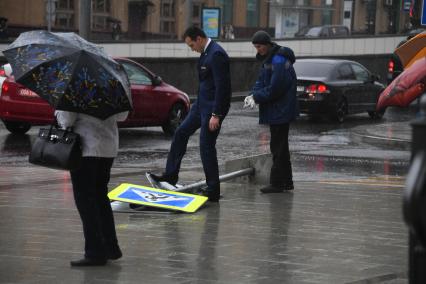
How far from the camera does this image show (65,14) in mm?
54969

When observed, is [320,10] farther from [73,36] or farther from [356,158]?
[73,36]

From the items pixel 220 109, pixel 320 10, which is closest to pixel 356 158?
pixel 220 109

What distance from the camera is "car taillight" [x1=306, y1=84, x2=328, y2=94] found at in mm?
23297

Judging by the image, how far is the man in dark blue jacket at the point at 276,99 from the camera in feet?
36.7

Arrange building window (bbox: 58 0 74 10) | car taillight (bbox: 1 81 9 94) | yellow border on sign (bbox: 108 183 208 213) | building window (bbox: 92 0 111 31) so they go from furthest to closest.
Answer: building window (bbox: 92 0 111 31) → building window (bbox: 58 0 74 10) → car taillight (bbox: 1 81 9 94) → yellow border on sign (bbox: 108 183 208 213)

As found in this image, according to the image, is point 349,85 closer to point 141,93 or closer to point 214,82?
point 141,93

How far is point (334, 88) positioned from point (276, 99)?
12518mm

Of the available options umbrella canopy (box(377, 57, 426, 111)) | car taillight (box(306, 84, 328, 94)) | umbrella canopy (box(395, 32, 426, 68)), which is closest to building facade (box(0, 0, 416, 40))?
car taillight (box(306, 84, 328, 94))

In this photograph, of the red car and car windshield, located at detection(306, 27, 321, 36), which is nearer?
the red car

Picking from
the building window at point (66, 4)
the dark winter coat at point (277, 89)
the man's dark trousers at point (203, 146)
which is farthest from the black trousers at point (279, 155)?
the building window at point (66, 4)

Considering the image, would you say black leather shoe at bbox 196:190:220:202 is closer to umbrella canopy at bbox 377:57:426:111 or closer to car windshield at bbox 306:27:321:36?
umbrella canopy at bbox 377:57:426:111

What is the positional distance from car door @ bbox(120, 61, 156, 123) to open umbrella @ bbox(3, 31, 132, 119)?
11944 millimetres

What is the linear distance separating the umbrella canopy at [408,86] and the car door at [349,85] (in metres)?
17.6

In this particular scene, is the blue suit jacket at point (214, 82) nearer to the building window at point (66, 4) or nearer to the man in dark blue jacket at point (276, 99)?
the man in dark blue jacket at point (276, 99)
